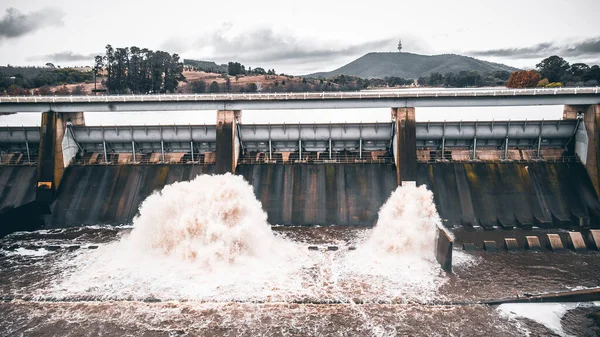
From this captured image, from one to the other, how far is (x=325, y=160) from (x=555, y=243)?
46.6ft

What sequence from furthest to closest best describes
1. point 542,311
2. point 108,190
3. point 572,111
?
1. point 572,111
2. point 108,190
3. point 542,311

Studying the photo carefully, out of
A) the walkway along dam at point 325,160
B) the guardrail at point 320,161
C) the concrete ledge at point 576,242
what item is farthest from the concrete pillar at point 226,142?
the concrete ledge at point 576,242

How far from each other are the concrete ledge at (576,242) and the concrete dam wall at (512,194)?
2403 mm

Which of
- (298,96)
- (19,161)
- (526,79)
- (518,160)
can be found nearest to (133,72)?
(19,161)

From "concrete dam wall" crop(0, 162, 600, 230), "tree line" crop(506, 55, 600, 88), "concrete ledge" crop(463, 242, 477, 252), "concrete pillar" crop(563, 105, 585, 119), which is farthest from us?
"tree line" crop(506, 55, 600, 88)

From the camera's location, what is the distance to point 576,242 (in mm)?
20484

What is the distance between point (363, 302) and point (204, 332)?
20.3ft

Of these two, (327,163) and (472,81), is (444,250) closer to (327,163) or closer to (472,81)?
(327,163)

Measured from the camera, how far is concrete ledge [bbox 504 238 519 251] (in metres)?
20.6

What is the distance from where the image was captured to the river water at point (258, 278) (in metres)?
15.0

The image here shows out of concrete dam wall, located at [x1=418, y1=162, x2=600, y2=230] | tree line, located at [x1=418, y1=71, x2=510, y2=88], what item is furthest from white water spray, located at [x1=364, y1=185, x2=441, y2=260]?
tree line, located at [x1=418, y1=71, x2=510, y2=88]

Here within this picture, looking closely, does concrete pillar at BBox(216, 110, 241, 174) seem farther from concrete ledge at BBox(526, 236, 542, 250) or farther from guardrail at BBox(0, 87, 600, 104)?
concrete ledge at BBox(526, 236, 542, 250)

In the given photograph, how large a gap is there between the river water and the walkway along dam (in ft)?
7.98

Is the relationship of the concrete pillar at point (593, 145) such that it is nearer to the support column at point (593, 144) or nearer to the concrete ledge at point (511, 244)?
the support column at point (593, 144)
